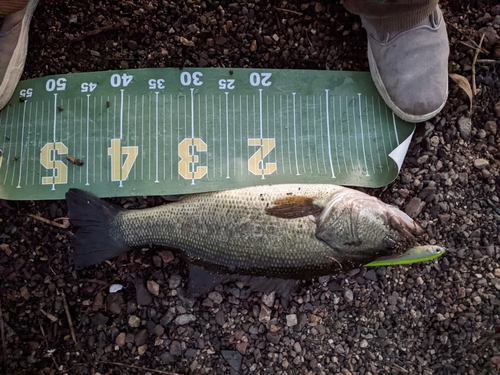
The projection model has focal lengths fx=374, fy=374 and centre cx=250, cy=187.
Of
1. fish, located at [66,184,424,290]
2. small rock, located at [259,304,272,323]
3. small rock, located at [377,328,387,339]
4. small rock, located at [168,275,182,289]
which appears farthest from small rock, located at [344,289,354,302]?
small rock, located at [168,275,182,289]

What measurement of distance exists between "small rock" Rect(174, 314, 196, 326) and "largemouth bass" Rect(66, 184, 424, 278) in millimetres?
483

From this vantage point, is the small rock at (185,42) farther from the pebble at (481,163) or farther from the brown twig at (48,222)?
the pebble at (481,163)

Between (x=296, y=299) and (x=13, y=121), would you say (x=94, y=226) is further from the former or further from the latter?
(x=296, y=299)

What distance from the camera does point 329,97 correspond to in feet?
9.14

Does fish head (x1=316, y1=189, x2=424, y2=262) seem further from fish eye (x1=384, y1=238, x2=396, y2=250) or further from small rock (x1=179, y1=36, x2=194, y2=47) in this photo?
small rock (x1=179, y1=36, x2=194, y2=47)

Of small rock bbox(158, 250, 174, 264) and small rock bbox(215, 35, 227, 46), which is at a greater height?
small rock bbox(215, 35, 227, 46)

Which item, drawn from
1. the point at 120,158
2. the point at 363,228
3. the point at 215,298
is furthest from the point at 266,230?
the point at 120,158

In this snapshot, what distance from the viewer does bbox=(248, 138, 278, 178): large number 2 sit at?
2709 millimetres

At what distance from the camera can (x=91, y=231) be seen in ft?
8.54

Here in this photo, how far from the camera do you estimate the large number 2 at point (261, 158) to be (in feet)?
8.89

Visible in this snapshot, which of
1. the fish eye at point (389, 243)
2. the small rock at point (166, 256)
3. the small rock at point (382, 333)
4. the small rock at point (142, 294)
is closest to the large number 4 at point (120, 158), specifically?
the small rock at point (166, 256)

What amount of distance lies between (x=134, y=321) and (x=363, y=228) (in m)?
1.76

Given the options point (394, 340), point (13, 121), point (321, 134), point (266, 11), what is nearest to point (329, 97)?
point (321, 134)

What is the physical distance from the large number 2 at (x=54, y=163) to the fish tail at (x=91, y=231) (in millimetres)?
199
